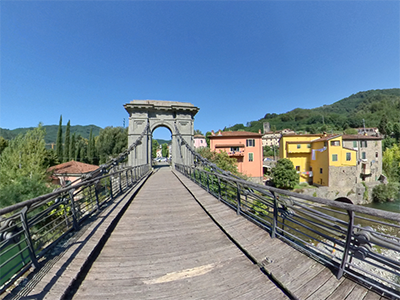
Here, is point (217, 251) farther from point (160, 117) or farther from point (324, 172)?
point (324, 172)

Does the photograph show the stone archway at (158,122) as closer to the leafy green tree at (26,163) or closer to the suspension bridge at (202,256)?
the leafy green tree at (26,163)

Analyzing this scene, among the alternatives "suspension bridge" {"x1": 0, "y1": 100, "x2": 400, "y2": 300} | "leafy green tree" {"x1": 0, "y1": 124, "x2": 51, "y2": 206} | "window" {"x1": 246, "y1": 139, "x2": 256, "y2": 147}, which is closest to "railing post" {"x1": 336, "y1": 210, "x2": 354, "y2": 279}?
"suspension bridge" {"x1": 0, "y1": 100, "x2": 400, "y2": 300}

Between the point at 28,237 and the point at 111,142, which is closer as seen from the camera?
the point at 28,237

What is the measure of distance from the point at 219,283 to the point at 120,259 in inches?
56.6

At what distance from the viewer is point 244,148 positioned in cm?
2761

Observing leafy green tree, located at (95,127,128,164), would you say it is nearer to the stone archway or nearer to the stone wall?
the stone archway

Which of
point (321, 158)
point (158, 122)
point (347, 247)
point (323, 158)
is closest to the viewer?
point (347, 247)

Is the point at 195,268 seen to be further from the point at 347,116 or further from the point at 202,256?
the point at 347,116

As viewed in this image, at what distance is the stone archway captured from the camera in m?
17.6

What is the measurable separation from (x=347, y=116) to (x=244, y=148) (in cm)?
10880

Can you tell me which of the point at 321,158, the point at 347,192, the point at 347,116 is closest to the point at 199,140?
the point at 321,158

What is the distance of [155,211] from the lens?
4.53 metres

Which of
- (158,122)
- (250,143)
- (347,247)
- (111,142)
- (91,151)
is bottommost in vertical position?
(347,247)

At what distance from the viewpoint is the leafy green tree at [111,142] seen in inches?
1250
